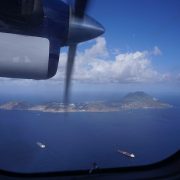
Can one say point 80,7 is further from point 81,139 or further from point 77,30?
point 81,139

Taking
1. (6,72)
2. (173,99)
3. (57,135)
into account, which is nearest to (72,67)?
(6,72)

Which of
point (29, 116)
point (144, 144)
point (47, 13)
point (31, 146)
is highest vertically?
point (47, 13)

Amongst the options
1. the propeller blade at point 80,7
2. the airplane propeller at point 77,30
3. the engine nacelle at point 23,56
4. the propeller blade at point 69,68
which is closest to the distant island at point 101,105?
the propeller blade at point 69,68

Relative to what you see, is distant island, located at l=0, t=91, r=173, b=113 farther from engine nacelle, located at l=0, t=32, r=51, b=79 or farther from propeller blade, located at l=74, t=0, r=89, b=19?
propeller blade, located at l=74, t=0, r=89, b=19

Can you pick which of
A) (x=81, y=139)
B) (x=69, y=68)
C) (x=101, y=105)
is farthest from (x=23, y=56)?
(x=81, y=139)

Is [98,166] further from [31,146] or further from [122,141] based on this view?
[122,141]

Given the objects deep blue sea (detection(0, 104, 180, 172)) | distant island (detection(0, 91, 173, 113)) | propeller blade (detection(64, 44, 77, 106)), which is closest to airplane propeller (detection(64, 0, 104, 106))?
propeller blade (detection(64, 44, 77, 106))
